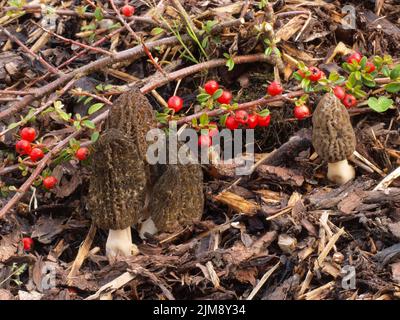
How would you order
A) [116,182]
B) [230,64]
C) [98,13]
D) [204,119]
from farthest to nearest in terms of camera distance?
[98,13] → [230,64] → [204,119] → [116,182]

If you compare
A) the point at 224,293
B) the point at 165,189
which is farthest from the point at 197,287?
the point at 165,189

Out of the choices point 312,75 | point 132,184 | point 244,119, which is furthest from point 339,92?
point 132,184

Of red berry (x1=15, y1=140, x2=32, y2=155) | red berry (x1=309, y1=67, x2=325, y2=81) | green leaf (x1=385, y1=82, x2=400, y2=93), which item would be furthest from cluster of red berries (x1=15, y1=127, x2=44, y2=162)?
green leaf (x1=385, y1=82, x2=400, y2=93)

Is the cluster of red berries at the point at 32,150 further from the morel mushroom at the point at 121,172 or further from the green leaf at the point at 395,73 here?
the green leaf at the point at 395,73

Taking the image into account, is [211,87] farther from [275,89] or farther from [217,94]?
[275,89]

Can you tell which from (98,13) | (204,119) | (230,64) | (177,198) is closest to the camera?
(177,198)

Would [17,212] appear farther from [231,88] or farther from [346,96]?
[346,96]
